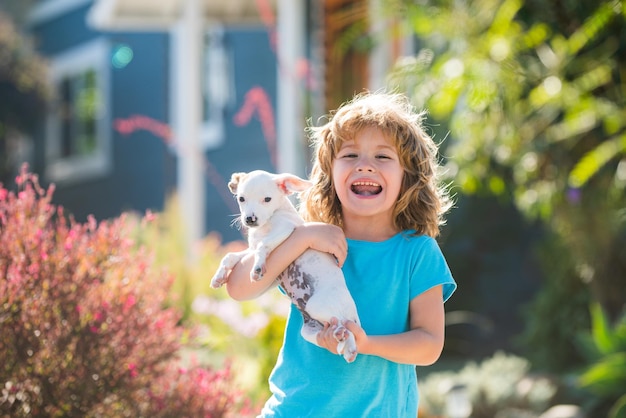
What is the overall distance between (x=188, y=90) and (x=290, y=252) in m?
8.36

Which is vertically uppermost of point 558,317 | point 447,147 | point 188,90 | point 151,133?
point 151,133

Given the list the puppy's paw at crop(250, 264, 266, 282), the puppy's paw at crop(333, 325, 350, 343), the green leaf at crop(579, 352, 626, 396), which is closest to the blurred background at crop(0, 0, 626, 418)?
the green leaf at crop(579, 352, 626, 396)

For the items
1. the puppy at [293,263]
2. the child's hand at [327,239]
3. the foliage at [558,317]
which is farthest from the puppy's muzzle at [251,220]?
the foliage at [558,317]

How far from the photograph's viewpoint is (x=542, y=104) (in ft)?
20.2

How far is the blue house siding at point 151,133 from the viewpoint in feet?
39.9

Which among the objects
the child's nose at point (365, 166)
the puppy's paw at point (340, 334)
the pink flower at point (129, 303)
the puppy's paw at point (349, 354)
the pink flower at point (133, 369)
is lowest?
the puppy's paw at point (349, 354)

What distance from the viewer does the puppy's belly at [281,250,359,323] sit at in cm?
252

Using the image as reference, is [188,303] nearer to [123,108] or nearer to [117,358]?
[117,358]

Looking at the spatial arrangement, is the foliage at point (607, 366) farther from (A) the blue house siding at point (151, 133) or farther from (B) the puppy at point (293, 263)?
(A) the blue house siding at point (151, 133)

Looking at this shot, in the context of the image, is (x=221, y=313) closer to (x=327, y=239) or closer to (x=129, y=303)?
(x=129, y=303)

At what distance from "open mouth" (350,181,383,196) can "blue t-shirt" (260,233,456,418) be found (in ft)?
0.45

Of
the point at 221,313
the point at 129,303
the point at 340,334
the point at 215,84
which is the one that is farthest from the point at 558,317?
the point at 215,84

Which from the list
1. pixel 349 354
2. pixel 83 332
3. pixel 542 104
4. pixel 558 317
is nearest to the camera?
pixel 349 354

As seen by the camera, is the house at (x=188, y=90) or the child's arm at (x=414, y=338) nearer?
the child's arm at (x=414, y=338)
